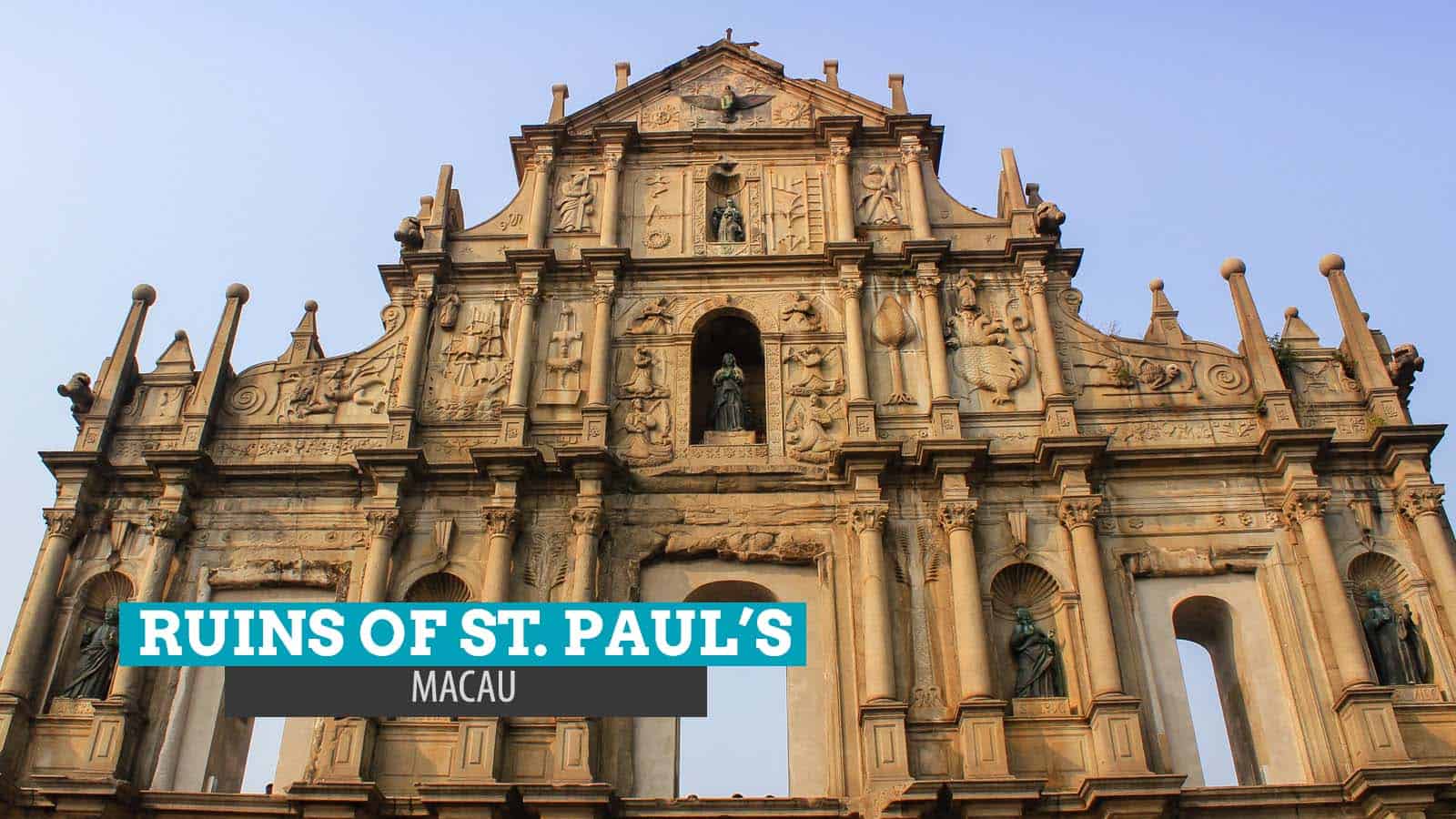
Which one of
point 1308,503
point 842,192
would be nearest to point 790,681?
point 1308,503

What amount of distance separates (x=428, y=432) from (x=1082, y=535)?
7395mm

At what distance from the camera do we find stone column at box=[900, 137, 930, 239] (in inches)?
664

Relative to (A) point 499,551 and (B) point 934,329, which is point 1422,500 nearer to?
(B) point 934,329

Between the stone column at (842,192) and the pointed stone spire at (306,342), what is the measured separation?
6622 mm

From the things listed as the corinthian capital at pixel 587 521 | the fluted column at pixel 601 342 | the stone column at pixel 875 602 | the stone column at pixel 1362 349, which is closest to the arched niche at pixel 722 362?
the fluted column at pixel 601 342

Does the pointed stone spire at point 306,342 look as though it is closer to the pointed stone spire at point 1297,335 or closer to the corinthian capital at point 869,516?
the corinthian capital at point 869,516

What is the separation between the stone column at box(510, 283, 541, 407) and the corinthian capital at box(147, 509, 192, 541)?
3755 mm

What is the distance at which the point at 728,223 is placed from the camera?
57.2 feet

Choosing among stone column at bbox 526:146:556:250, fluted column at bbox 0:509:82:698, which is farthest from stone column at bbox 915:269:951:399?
fluted column at bbox 0:509:82:698

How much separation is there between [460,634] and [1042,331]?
7.63 meters

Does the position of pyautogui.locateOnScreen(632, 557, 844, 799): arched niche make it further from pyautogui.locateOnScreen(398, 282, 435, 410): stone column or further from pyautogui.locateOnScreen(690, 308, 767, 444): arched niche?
pyautogui.locateOnScreen(398, 282, 435, 410): stone column

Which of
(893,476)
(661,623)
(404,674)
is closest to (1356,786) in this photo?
(893,476)

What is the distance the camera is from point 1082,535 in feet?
45.7

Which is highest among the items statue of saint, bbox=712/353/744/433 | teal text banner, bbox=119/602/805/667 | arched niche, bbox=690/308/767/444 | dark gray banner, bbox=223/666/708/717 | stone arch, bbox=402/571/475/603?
arched niche, bbox=690/308/767/444
